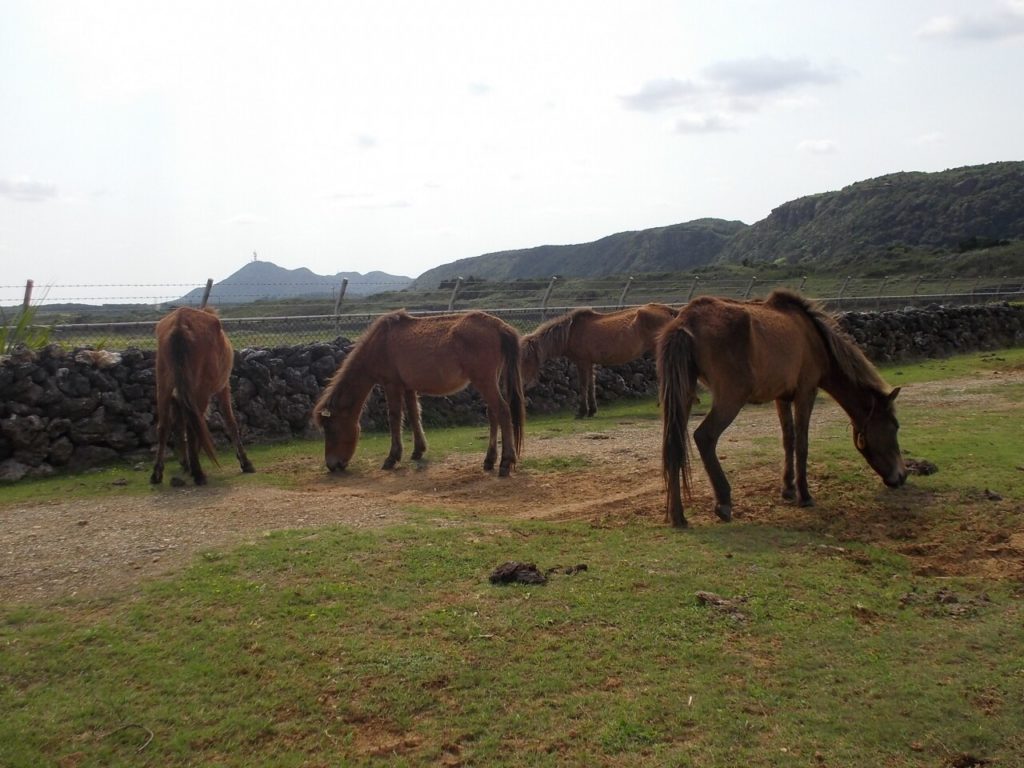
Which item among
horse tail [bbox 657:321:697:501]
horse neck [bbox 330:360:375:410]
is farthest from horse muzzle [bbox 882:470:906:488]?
horse neck [bbox 330:360:375:410]

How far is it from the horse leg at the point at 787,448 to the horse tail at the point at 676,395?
115 cm

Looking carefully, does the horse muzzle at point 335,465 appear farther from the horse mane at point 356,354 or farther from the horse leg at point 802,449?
the horse leg at point 802,449

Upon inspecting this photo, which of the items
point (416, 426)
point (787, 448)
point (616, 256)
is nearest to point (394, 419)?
point (416, 426)

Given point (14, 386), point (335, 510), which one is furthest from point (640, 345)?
point (14, 386)

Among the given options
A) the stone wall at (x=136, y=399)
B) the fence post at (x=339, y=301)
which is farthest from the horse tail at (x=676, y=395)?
the fence post at (x=339, y=301)

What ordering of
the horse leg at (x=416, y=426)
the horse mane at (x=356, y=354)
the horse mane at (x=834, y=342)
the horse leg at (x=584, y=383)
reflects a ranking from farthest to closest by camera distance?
the horse leg at (x=584, y=383) → the horse leg at (x=416, y=426) → the horse mane at (x=356, y=354) → the horse mane at (x=834, y=342)

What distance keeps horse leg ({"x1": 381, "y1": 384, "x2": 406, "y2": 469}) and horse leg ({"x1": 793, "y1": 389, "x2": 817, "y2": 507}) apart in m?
4.67

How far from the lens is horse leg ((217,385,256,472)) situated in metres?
10.0

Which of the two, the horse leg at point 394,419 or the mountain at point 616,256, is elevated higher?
the mountain at point 616,256

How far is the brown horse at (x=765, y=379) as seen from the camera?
717cm

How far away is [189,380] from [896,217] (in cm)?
6964

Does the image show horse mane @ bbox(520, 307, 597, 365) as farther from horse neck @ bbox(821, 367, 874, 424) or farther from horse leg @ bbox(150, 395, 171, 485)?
horse neck @ bbox(821, 367, 874, 424)

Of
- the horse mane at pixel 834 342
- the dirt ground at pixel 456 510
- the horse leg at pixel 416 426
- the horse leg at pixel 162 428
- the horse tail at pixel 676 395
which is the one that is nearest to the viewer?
the dirt ground at pixel 456 510

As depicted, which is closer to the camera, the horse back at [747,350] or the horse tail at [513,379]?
the horse back at [747,350]
